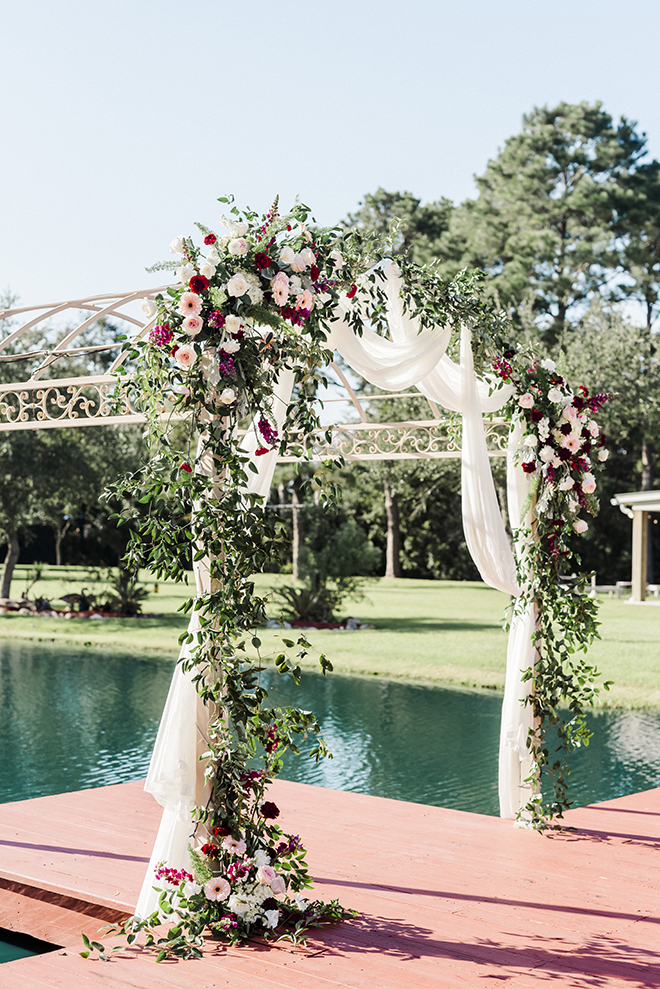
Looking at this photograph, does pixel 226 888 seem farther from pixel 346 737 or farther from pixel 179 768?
pixel 346 737

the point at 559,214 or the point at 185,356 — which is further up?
the point at 559,214

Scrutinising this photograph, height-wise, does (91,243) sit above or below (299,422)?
above

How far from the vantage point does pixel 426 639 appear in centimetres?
1634

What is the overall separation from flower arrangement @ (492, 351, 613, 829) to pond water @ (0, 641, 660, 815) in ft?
5.46

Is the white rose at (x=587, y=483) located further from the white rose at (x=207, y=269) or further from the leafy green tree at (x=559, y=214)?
the leafy green tree at (x=559, y=214)

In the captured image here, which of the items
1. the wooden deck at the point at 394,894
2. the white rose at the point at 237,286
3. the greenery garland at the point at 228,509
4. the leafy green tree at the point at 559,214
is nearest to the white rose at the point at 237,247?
the greenery garland at the point at 228,509

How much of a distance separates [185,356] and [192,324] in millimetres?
126

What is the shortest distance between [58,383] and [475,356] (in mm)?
2503

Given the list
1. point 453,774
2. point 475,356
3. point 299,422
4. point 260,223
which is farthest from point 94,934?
point 453,774

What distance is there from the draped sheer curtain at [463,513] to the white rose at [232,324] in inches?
19.5

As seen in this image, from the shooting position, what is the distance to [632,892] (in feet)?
14.8

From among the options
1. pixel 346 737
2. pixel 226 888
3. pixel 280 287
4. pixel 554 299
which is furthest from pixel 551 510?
pixel 554 299

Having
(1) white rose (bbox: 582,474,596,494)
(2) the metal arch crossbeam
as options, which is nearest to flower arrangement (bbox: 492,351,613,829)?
(1) white rose (bbox: 582,474,596,494)

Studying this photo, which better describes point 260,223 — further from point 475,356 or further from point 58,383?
point 58,383
